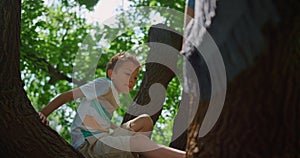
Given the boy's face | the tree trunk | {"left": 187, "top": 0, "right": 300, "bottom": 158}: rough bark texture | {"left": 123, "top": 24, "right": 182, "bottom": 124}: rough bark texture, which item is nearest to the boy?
the boy's face

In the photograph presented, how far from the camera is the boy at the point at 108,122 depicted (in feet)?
10.7

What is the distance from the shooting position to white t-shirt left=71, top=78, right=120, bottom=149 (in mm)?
3719

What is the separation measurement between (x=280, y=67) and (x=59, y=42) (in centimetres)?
977

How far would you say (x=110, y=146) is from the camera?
3.41 metres

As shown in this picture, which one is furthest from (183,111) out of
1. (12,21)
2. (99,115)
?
(12,21)

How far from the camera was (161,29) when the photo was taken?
Answer: 17.7ft

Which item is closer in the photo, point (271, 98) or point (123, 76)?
point (271, 98)

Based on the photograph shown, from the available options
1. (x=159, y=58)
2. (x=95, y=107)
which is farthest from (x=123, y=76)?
(x=159, y=58)

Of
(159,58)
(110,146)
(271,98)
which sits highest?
(159,58)

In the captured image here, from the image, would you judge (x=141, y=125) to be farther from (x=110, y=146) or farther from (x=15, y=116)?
(x=15, y=116)

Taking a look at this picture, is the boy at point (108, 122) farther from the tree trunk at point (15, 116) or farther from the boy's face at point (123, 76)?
the tree trunk at point (15, 116)

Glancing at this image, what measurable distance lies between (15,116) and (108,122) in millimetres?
1095

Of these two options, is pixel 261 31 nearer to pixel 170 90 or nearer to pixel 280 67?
pixel 280 67

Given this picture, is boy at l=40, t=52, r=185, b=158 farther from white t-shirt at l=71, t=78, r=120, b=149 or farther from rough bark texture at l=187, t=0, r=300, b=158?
rough bark texture at l=187, t=0, r=300, b=158
